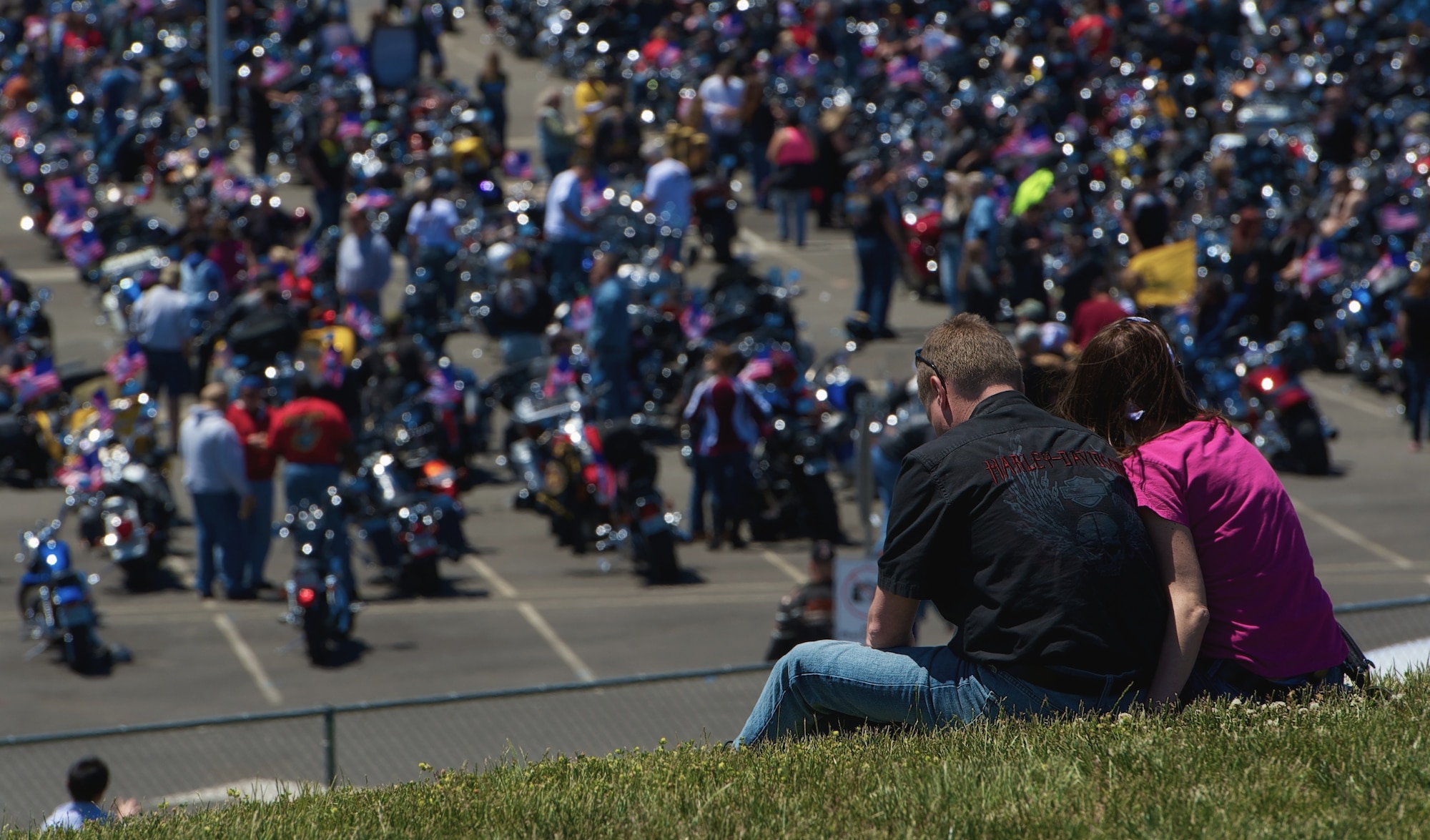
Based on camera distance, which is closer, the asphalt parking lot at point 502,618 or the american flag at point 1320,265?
the asphalt parking lot at point 502,618

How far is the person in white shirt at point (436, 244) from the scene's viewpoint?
62.1 ft

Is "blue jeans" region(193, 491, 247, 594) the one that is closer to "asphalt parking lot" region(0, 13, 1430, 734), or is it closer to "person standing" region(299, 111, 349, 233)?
"asphalt parking lot" region(0, 13, 1430, 734)

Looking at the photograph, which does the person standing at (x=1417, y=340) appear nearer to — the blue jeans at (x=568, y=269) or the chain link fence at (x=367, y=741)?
the chain link fence at (x=367, y=741)

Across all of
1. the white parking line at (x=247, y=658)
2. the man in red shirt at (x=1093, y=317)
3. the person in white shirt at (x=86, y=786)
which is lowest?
the white parking line at (x=247, y=658)

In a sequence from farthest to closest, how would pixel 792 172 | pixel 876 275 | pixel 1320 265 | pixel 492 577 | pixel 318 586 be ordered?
pixel 792 172
pixel 876 275
pixel 1320 265
pixel 492 577
pixel 318 586

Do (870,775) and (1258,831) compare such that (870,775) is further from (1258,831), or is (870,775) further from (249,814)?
(249,814)

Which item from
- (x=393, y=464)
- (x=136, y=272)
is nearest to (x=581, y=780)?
(x=393, y=464)

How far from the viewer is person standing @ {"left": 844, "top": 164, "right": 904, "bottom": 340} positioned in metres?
18.3

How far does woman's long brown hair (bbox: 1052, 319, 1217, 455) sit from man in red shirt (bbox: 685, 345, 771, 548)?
8.84 metres

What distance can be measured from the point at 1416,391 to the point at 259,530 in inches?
399

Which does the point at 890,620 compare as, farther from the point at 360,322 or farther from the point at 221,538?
the point at 360,322

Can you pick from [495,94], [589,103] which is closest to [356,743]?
[589,103]

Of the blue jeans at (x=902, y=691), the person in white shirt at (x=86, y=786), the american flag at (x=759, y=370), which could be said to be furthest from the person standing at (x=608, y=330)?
the blue jeans at (x=902, y=691)

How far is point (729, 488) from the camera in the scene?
13.6 meters
